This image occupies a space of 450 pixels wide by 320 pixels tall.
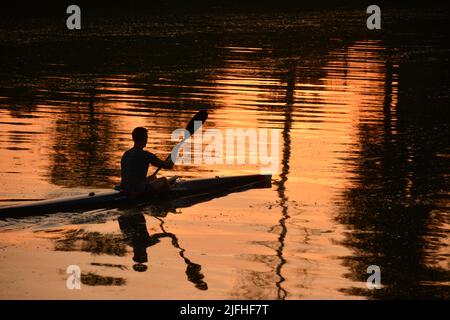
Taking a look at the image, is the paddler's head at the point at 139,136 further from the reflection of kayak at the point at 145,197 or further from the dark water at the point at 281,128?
the dark water at the point at 281,128

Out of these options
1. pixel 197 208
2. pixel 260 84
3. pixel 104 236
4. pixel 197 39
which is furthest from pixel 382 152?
pixel 197 39

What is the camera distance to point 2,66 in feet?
105

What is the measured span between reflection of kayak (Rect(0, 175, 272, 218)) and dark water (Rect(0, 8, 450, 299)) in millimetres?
239

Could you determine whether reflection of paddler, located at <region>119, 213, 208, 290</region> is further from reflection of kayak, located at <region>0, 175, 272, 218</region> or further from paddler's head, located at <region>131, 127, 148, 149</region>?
paddler's head, located at <region>131, 127, 148, 149</region>

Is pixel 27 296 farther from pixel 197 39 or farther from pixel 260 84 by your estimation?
pixel 197 39

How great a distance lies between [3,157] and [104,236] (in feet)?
18.4

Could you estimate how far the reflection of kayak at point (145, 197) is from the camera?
13.7m

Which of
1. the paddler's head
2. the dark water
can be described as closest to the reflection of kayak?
the dark water

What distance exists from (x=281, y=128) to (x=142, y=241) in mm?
9463

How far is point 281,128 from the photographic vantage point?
72.3 ft

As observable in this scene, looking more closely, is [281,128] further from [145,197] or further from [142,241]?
[142,241]

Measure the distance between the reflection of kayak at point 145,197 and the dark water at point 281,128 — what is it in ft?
0.78

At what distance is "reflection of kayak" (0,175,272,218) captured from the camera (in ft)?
44.9

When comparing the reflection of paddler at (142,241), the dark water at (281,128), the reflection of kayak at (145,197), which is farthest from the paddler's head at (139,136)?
the dark water at (281,128)
